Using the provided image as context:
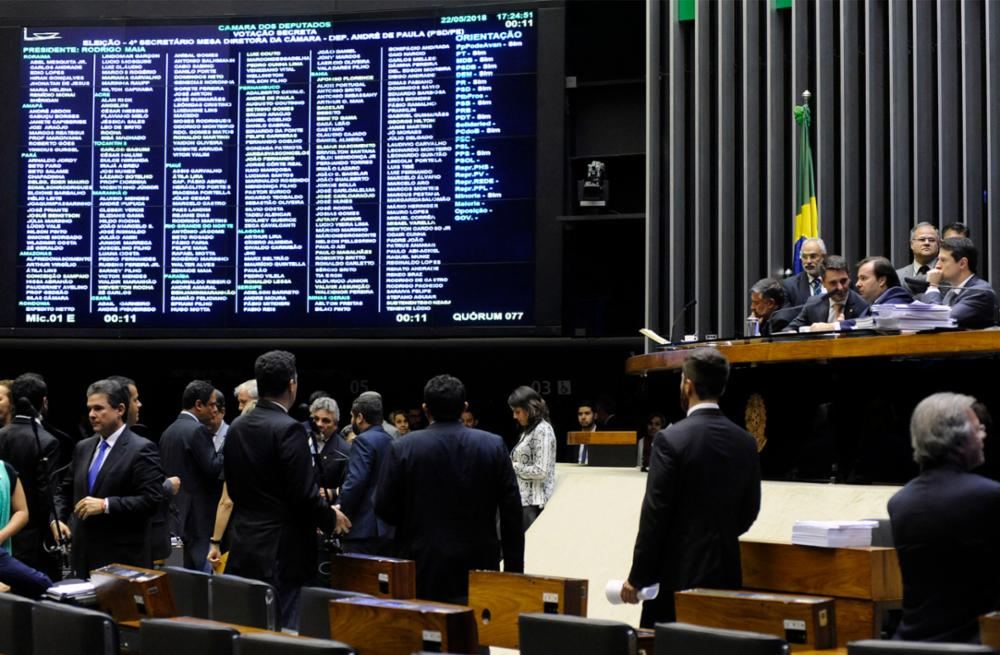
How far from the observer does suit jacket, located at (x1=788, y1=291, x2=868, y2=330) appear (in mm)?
6402

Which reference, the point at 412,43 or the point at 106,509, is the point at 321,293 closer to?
the point at 412,43

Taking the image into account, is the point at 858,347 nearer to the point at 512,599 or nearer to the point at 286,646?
the point at 512,599

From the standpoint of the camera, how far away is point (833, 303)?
20.8 ft

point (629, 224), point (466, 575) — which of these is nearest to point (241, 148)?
point (629, 224)

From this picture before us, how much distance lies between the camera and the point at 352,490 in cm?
559

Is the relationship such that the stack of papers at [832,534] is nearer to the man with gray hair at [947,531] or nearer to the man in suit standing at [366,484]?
the man with gray hair at [947,531]

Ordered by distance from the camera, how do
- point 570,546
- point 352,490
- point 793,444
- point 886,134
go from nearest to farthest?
point 352,490
point 793,444
point 570,546
point 886,134

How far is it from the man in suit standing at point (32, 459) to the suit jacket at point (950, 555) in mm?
3583

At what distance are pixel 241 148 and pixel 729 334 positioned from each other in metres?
3.83

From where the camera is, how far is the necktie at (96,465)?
505 cm

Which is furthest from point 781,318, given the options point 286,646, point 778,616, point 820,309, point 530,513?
point 286,646

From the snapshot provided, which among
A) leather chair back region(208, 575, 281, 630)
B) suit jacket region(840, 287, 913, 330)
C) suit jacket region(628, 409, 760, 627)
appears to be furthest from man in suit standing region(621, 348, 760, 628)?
suit jacket region(840, 287, 913, 330)

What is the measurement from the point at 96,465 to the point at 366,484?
43.3 inches

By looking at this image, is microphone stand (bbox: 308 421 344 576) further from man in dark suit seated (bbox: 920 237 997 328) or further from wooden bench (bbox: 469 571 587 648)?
man in dark suit seated (bbox: 920 237 997 328)
